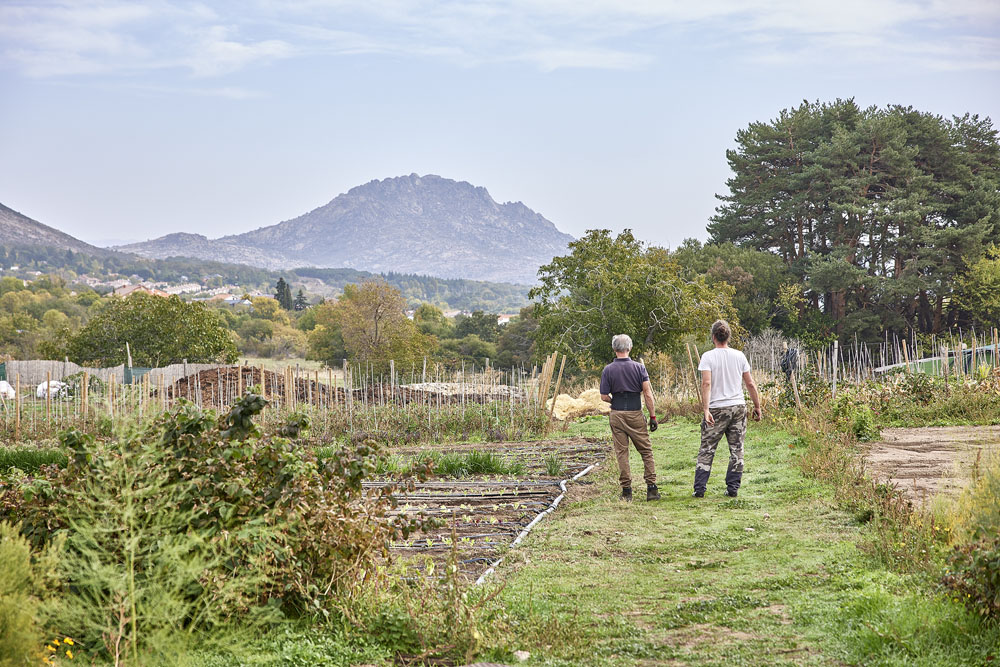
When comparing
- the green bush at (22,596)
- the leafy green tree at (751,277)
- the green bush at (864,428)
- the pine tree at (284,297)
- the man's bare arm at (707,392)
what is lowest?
the green bush at (864,428)

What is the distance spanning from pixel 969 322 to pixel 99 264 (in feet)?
609

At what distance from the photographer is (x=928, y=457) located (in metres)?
9.31

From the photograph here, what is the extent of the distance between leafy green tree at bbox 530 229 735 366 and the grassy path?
1777 centimetres

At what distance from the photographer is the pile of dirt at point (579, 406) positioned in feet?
73.9

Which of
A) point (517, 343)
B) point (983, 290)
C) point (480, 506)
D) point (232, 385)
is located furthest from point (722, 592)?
point (517, 343)

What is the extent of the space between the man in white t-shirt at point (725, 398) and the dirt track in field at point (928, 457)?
119 centimetres

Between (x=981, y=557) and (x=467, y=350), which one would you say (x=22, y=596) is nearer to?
(x=981, y=557)

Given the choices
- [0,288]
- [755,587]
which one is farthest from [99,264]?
[755,587]

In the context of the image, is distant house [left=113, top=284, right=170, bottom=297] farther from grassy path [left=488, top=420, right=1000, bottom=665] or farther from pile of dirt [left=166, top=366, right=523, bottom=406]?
grassy path [left=488, top=420, right=1000, bottom=665]

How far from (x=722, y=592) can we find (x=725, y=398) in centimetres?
345

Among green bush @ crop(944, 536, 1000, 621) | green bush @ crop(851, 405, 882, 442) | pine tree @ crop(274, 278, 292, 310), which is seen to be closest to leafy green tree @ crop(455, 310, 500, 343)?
pine tree @ crop(274, 278, 292, 310)

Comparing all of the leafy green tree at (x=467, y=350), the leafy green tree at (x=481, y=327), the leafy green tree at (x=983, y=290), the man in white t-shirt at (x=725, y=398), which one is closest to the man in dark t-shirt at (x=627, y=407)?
the man in white t-shirt at (x=725, y=398)

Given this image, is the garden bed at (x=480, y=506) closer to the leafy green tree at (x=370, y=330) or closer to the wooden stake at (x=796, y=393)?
the wooden stake at (x=796, y=393)

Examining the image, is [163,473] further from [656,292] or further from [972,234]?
[972,234]
